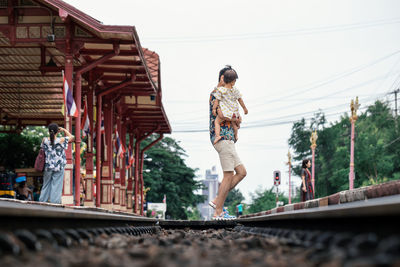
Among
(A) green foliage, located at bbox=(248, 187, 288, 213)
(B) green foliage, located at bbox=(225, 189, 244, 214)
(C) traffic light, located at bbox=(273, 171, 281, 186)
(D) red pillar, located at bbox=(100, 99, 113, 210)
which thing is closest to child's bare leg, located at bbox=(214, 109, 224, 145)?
(D) red pillar, located at bbox=(100, 99, 113, 210)

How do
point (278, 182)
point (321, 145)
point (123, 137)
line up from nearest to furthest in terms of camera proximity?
1. point (123, 137)
2. point (278, 182)
3. point (321, 145)

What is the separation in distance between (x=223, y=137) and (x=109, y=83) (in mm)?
11546

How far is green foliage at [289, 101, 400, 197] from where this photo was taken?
74125mm

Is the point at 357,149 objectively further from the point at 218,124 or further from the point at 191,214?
the point at 218,124

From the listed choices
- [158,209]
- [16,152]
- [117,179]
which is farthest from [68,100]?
[158,209]

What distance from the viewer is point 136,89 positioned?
21.7m

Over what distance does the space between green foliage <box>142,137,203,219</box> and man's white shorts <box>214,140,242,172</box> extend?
5201cm

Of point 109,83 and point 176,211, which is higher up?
point 109,83

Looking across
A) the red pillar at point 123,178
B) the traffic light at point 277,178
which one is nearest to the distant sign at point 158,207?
the traffic light at point 277,178

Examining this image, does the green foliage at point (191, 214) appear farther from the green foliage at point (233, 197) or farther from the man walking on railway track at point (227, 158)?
the green foliage at point (233, 197)

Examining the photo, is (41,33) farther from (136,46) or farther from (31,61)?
(31,61)

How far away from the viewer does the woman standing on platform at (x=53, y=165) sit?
11.8 meters

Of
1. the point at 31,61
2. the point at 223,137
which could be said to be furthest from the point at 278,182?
the point at 223,137

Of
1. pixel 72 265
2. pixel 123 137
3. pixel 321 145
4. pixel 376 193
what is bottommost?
pixel 72 265
